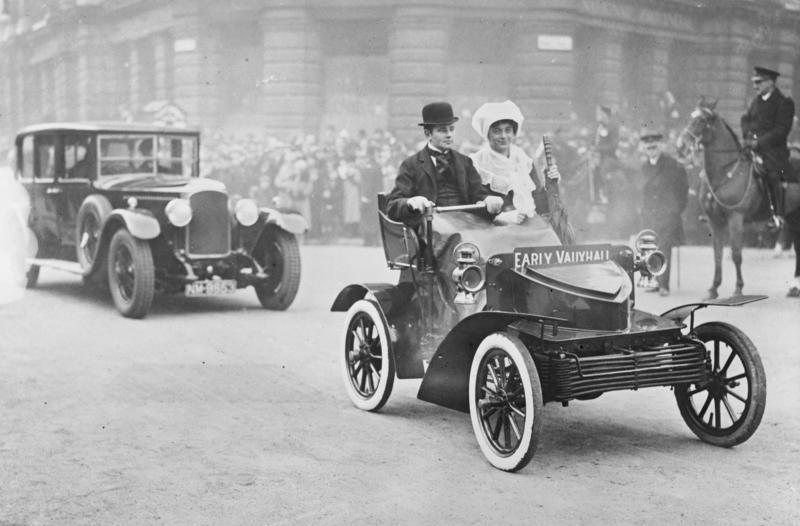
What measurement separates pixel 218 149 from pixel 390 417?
1530 cm

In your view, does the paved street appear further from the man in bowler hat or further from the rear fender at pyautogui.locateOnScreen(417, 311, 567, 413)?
the man in bowler hat

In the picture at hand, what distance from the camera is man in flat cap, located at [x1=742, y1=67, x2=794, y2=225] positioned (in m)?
12.0

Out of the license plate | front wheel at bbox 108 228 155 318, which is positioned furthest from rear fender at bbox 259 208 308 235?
front wheel at bbox 108 228 155 318

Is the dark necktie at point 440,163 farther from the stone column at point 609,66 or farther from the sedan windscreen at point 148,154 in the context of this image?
the stone column at point 609,66

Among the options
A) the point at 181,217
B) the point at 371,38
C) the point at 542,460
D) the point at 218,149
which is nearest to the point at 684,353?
the point at 542,460

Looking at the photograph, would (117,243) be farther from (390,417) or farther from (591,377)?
(591,377)

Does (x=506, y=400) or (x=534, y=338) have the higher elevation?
(x=534, y=338)

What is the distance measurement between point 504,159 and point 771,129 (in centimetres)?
662

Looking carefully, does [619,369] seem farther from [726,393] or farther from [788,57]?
[788,57]

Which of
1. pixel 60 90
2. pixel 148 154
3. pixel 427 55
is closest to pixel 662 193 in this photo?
pixel 148 154

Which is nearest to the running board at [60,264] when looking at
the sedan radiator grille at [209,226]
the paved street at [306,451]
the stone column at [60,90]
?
the sedan radiator grille at [209,226]

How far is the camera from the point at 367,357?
643 cm

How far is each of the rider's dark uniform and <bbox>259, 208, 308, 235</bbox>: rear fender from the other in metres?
5.46

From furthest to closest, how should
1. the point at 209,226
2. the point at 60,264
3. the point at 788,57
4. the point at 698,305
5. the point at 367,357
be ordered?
the point at 788,57, the point at 60,264, the point at 209,226, the point at 367,357, the point at 698,305
